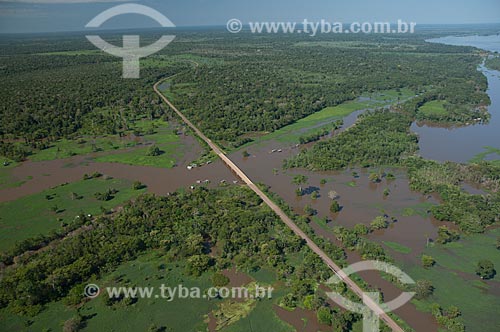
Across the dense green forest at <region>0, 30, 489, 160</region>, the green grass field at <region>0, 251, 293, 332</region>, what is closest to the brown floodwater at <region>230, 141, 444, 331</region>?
the green grass field at <region>0, 251, 293, 332</region>

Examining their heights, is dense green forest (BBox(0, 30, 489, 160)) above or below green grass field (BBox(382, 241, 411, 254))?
above

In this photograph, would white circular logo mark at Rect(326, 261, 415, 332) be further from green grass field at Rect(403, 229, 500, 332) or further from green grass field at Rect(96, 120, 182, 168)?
green grass field at Rect(96, 120, 182, 168)

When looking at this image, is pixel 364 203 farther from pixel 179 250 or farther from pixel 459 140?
pixel 459 140

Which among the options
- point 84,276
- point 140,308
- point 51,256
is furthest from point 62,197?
point 140,308

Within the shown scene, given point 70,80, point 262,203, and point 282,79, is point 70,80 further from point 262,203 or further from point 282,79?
point 262,203

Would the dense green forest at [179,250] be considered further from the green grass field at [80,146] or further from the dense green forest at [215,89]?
the dense green forest at [215,89]
